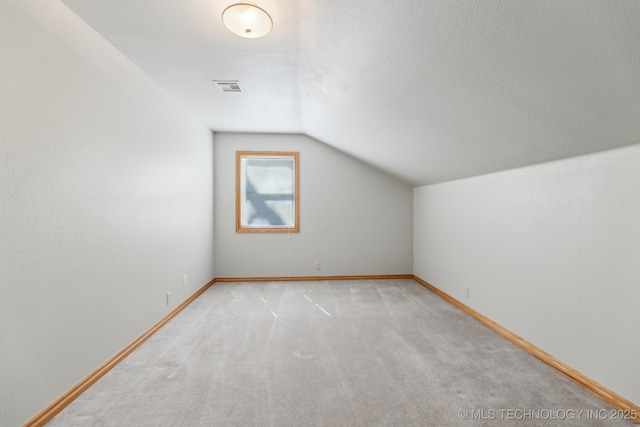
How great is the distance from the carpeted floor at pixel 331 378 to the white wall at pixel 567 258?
0.80ft

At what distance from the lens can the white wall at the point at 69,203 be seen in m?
1.53

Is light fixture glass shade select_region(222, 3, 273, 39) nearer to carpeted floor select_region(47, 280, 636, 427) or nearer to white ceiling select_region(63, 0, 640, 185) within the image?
white ceiling select_region(63, 0, 640, 185)

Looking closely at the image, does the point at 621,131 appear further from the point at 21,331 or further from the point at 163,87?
the point at 163,87

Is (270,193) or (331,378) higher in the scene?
(270,193)

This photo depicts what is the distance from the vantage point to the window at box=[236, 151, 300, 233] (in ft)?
16.3

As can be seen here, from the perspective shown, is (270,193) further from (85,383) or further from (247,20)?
(85,383)

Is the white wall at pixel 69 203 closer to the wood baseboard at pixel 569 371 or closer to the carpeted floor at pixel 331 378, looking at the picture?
the carpeted floor at pixel 331 378

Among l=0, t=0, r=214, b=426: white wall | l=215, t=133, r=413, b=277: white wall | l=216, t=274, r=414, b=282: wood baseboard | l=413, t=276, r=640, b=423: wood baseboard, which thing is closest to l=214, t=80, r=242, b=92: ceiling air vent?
l=0, t=0, r=214, b=426: white wall

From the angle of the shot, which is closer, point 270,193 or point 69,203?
point 69,203

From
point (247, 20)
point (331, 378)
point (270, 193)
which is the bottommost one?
point (331, 378)

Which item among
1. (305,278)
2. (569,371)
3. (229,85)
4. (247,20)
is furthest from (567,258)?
(305,278)

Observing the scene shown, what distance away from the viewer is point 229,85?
117 inches

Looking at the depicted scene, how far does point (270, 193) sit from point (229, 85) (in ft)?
7.32

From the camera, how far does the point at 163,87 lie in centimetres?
305
